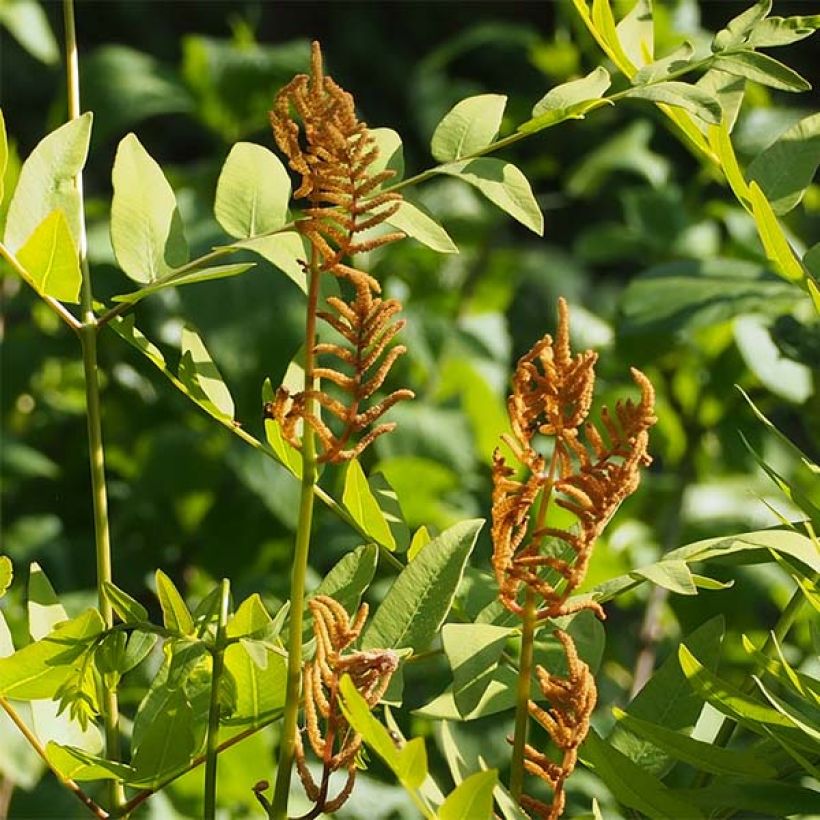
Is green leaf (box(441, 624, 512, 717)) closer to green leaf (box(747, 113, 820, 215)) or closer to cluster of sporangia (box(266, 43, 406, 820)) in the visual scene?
cluster of sporangia (box(266, 43, 406, 820))

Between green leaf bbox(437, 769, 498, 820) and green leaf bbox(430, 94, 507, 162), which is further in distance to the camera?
green leaf bbox(430, 94, 507, 162)

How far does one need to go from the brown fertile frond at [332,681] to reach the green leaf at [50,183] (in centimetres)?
12

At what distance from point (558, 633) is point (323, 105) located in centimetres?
12

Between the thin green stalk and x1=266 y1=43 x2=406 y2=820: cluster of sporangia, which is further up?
x1=266 y1=43 x2=406 y2=820: cluster of sporangia

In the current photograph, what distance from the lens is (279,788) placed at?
32 cm

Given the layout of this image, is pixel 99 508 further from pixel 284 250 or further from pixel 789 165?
pixel 789 165

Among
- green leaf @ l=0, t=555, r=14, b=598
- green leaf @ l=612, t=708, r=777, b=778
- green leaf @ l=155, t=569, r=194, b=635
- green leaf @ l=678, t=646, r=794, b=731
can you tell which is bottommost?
green leaf @ l=612, t=708, r=777, b=778

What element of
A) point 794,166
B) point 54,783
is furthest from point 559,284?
point 794,166

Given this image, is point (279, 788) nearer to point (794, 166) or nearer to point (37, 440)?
point (794, 166)

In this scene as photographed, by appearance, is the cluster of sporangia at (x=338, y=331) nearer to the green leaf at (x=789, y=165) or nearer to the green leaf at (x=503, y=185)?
the green leaf at (x=503, y=185)

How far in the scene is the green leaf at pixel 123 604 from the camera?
1.13 ft

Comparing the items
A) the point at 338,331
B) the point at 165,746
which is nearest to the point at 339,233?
the point at 338,331

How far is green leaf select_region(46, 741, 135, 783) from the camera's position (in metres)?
0.34

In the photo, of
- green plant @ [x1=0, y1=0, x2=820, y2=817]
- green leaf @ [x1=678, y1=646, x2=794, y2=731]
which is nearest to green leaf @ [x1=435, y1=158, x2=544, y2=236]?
green plant @ [x1=0, y1=0, x2=820, y2=817]
